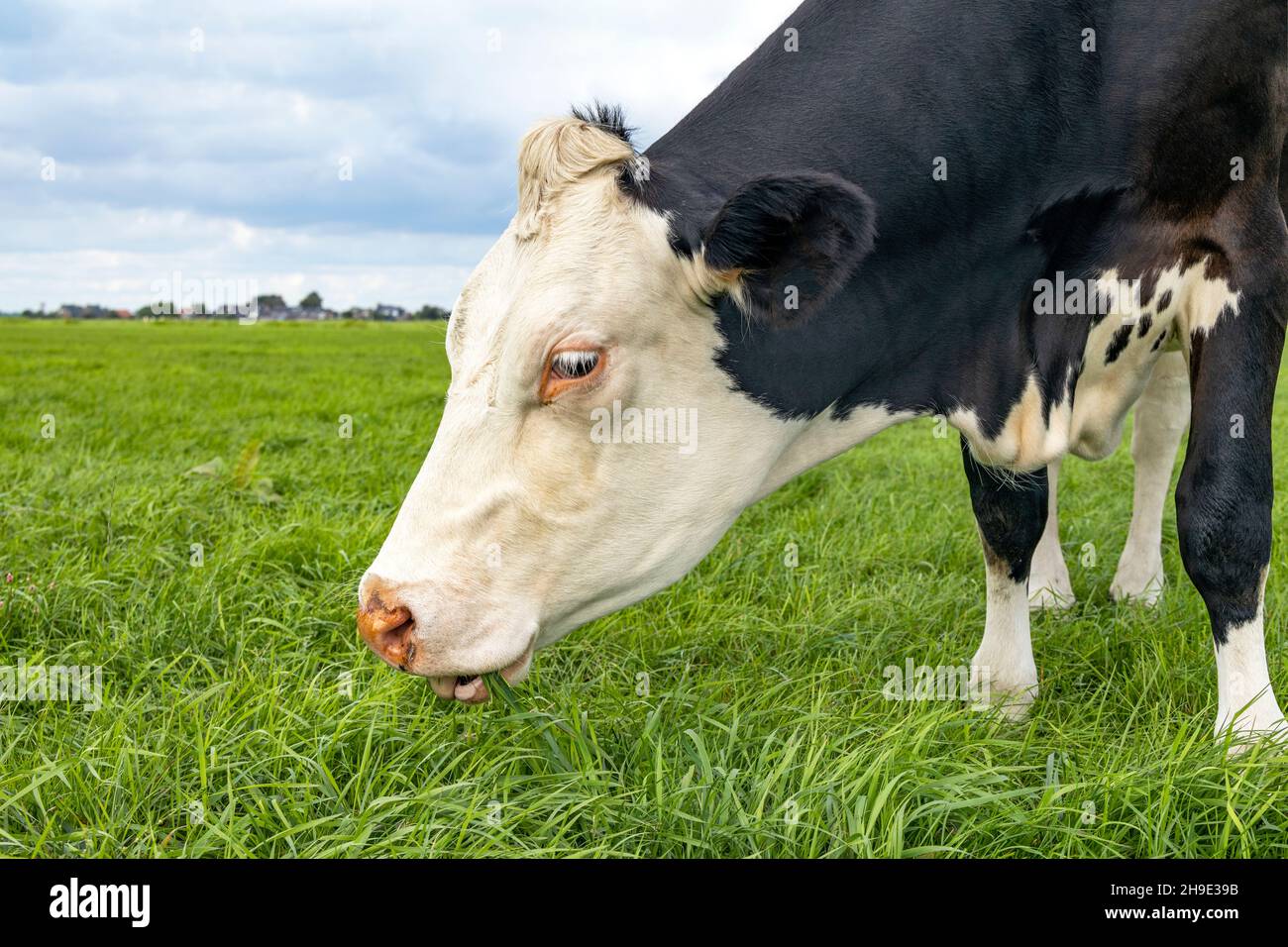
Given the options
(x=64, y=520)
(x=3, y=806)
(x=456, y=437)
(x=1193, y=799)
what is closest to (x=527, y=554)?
(x=456, y=437)

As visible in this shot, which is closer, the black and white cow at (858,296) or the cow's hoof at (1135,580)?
the black and white cow at (858,296)

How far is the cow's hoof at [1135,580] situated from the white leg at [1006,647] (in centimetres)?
122

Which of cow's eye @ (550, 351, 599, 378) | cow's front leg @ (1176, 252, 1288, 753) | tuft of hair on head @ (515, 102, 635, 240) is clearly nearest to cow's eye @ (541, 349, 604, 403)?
cow's eye @ (550, 351, 599, 378)

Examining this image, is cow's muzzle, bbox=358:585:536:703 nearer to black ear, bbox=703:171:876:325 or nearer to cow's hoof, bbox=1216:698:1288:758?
black ear, bbox=703:171:876:325

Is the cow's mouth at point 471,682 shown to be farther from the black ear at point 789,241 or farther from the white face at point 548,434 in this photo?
the black ear at point 789,241

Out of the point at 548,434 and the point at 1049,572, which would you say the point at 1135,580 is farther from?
the point at 548,434

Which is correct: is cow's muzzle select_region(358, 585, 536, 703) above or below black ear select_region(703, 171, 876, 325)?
below

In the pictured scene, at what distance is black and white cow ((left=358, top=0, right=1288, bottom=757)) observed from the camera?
2580 millimetres

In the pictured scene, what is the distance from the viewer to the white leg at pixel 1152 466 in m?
4.79

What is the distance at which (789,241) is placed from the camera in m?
2.49

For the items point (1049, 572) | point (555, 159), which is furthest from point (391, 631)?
point (1049, 572)

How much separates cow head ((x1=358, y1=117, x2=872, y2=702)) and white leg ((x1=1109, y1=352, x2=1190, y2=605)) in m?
2.88

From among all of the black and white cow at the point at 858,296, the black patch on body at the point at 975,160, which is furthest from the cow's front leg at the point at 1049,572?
the black patch on body at the point at 975,160

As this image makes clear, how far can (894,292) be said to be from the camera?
2.88 metres
